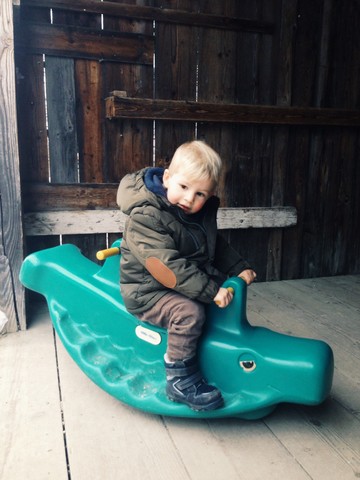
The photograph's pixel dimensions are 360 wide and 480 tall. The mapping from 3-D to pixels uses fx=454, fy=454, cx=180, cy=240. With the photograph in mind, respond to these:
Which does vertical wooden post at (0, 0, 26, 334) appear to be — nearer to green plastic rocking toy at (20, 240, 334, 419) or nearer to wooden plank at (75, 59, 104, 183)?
green plastic rocking toy at (20, 240, 334, 419)

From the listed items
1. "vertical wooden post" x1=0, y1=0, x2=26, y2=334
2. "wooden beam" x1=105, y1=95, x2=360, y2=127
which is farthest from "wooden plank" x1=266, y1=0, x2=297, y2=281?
"vertical wooden post" x1=0, y1=0, x2=26, y2=334

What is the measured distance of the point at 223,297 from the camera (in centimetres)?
153

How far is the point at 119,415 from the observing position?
1699 millimetres

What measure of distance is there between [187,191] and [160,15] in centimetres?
182

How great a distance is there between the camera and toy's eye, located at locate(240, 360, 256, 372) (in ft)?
5.14

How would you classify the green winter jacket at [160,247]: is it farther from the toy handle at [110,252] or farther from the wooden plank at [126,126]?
the wooden plank at [126,126]

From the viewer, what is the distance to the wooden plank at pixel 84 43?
2.65 m

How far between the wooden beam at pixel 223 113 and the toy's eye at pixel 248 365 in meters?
1.81

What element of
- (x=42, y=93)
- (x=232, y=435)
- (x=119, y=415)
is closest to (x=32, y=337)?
(x=119, y=415)

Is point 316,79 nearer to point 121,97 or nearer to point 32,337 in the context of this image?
point 121,97

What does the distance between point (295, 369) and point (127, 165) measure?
1.93m

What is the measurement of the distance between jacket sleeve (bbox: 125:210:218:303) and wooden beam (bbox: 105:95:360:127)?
4.61ft

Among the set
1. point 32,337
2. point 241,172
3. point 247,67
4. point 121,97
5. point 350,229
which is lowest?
point 32,337

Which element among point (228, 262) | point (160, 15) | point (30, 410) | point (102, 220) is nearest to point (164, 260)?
point (228, 262)
